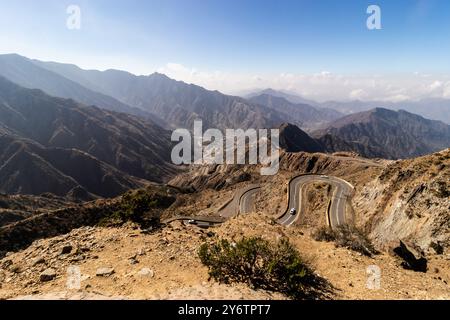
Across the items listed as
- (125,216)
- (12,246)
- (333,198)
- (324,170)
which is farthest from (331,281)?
(324,170)

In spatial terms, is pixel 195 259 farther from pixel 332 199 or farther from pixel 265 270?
pixel 332 199

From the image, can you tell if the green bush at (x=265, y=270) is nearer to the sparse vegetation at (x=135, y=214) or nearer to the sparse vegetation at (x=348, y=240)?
the sparse vegetation at (x=348, y=240)

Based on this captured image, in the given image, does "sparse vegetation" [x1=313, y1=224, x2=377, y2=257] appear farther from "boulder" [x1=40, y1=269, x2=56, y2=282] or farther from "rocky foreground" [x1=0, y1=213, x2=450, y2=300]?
"boulder" [x1=40, y1=269, x2=56, y2=282]

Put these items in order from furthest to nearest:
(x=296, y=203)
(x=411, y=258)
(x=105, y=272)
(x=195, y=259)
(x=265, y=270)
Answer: (x=296, y=203) → (x=411, y=258) → (x=195, y=259) → (x=105, y=272) → (x=265, y=270)

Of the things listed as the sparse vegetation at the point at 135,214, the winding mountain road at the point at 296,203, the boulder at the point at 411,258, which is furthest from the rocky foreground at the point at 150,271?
the winding mountain road at the point at 296,203

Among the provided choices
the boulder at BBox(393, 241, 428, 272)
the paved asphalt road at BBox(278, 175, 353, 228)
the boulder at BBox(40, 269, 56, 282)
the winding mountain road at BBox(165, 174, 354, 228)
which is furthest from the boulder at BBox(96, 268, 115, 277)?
the paved asphalt road at BBox(278, 175, 353, 228)

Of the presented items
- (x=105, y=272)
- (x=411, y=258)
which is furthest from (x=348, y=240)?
(x=105, y=272)
